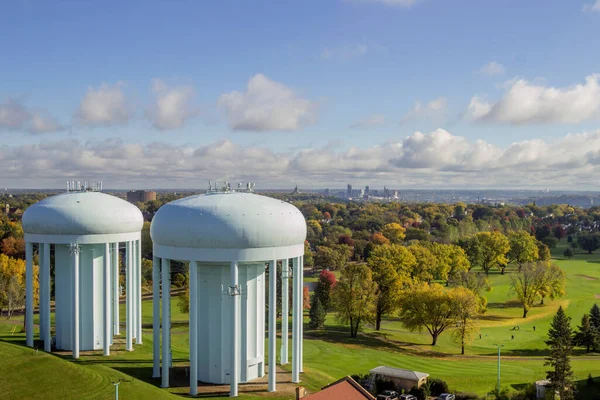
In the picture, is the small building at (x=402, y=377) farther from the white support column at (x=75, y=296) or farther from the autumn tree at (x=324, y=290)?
the autumn tree at (x=324, y=290)

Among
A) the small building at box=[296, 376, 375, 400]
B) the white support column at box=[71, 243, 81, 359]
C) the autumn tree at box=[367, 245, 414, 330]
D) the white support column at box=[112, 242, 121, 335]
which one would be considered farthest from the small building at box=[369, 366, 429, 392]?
the white support column at box=[71, 243, 81, 359]

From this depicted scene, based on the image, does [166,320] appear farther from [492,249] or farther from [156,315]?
[492,249]

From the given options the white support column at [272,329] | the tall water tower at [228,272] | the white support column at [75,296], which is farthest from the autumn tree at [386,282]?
the white support column at [75,296]

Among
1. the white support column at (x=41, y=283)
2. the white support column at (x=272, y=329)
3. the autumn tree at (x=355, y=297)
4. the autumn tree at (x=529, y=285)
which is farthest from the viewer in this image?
the autumn tree at (x=529, y=285)

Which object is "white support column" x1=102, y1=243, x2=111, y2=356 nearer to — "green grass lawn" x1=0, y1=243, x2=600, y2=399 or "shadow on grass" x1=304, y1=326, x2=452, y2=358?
"green grass lawn" x1=0, y1=243, x2=600, y2=399

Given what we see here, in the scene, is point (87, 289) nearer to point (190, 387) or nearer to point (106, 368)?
point (106, 368)

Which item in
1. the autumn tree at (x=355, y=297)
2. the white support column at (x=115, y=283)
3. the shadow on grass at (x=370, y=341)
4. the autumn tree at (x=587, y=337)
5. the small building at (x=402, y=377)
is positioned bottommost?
the shadow on grass at (x=370, y=341)

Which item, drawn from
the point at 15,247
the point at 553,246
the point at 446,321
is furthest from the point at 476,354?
the point at 553,246
